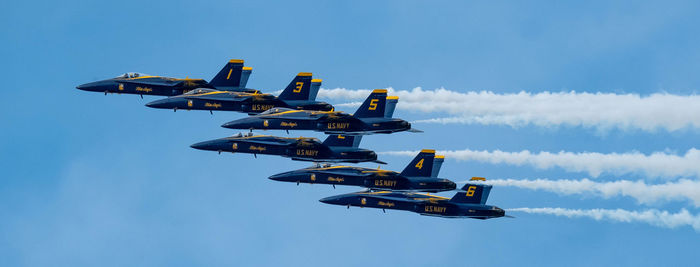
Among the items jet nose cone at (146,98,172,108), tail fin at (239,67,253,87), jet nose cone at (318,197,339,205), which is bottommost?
jet nose cone at (318,197,339,205)

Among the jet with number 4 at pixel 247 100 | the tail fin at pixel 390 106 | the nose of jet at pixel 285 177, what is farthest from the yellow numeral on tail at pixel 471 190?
the nose of jet at pixel 285 177

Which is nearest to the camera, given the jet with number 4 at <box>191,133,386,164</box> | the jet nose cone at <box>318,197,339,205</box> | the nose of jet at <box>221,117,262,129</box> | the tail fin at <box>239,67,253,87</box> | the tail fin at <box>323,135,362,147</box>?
the nose of jet at <box>221,117,262,129</box>

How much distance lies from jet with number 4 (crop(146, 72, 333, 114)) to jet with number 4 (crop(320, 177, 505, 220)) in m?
Answer: 12.0

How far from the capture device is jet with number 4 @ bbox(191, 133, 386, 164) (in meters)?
126

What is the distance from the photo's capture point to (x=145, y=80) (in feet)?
433

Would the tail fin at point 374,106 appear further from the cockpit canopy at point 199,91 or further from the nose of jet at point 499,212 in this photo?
the nose of jet at point 499,212

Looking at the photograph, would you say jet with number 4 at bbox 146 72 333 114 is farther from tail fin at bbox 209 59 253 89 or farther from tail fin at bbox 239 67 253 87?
tail fin at bbox 239 67 253 87

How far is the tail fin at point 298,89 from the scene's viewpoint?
127188 millimetres

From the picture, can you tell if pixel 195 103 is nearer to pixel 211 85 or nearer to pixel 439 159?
pixel 211 85

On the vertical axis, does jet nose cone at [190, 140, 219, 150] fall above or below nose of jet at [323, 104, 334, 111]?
below

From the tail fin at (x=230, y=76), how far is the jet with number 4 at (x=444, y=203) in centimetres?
1723

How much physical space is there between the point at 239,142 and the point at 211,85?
672 cm

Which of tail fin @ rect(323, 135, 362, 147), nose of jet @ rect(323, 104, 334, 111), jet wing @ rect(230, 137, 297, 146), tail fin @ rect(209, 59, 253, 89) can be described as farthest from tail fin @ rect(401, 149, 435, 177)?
tail fin @ rect(209, 59, 253, 89)

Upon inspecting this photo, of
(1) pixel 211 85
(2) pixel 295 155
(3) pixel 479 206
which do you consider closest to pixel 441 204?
(3) pixel 479 206
